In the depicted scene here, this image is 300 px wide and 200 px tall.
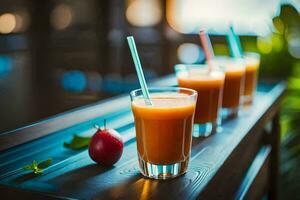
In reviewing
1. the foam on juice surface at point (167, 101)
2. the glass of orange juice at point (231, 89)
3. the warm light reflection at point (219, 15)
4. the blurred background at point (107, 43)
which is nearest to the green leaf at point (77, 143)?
the foam on juice surface at point (167, 101)

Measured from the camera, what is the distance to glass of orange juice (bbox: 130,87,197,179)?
102 cm

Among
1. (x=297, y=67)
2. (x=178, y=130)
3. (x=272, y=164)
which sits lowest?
(x=272, y=164)

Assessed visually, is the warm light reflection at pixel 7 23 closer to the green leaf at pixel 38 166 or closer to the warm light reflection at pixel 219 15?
the warm light reflection at pixel 219 15

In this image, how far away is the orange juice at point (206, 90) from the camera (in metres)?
1.38

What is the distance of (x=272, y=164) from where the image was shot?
7.42 feet

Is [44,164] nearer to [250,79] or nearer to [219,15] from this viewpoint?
[250,79]

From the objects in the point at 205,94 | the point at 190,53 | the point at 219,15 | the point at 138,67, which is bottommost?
the point at 190,53

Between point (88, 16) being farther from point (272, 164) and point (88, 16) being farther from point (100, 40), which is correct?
point (272, 164)

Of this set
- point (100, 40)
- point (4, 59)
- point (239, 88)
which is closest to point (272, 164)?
point (239, 88)

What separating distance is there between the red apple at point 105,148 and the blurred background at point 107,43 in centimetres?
181

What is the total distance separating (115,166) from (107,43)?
4247 mm

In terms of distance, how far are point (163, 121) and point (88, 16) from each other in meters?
4.23

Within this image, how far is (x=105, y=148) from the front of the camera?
1.05m

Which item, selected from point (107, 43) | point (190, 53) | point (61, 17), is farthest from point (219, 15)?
point (61, 17)
